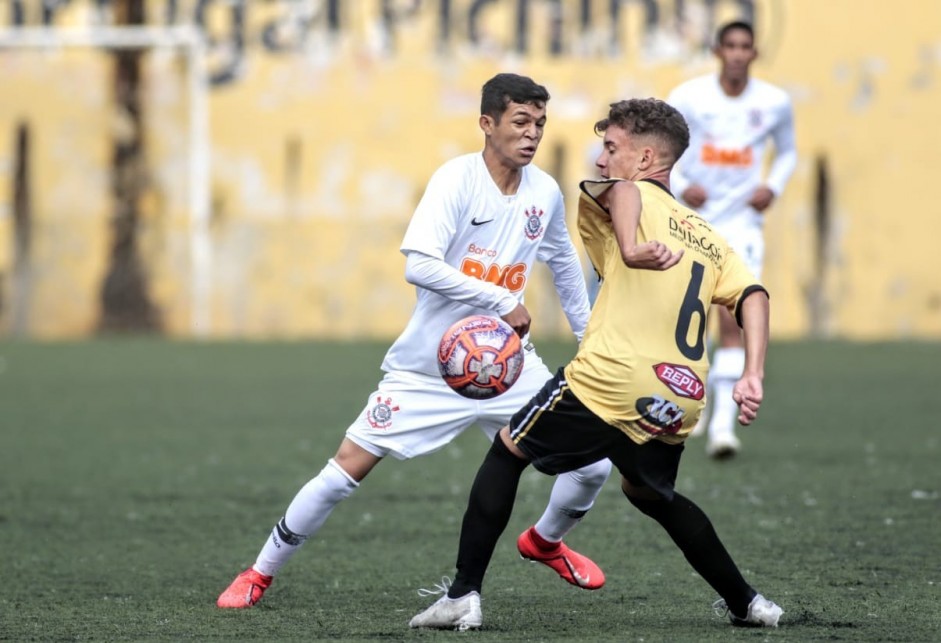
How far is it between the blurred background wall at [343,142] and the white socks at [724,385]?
986 centimetres

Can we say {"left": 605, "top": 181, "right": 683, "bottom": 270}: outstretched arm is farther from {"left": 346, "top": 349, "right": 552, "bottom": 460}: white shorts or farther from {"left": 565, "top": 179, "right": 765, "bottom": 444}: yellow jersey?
{"left": 346, "top": 349, "right": 552, "bottom": 460}: white shorts

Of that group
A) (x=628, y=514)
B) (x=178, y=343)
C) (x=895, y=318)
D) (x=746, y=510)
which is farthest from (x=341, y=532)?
(x=895, y=318)

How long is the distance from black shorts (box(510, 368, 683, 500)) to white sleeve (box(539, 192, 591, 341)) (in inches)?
33.5

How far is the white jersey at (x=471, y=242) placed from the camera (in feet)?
18.0

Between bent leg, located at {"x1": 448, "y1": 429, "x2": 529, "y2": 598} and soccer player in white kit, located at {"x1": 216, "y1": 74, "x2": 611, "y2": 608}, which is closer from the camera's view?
bent leg, located at {"x1": 448, "y1": 429, "x2": 529, "y2": 598}

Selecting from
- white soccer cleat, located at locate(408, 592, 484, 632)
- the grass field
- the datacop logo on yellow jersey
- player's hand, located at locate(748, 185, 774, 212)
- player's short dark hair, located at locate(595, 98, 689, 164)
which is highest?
player's short dark hair, located at locate(595, 98, 689, 164)

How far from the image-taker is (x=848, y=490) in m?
8.25

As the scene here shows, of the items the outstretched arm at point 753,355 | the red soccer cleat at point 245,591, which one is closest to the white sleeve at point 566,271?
the outstretched arm at point 753,355

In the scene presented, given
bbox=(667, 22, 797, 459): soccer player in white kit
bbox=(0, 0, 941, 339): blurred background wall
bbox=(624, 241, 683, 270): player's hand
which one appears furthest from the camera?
bbox=(0, 0, 941, 339): blurred background wall

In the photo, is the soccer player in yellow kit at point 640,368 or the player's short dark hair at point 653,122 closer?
the soccer player in yellow kit at point 640,368

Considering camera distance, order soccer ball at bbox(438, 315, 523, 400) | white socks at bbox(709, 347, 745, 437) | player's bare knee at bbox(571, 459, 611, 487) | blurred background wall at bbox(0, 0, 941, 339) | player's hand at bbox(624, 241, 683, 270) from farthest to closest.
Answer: blurred background wall at bbox(0, 0, 941, 339), white socks at bbox(709, 347, 745, 437), player's bare knee at bbox(571, 459, 611, 487), soccer ball at bbox(438, 315, 523, 400), player's hand at bbox(624, 241, 683, 270)

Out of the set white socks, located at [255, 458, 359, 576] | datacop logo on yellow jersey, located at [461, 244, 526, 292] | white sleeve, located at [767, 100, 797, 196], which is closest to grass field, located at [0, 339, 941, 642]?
→ white socks, located at [255, 458, 359, 576]

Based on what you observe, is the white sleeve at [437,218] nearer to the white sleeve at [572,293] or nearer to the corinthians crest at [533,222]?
the corinthians crest at [533,222]

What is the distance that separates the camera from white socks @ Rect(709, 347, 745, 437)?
30.7 feet
